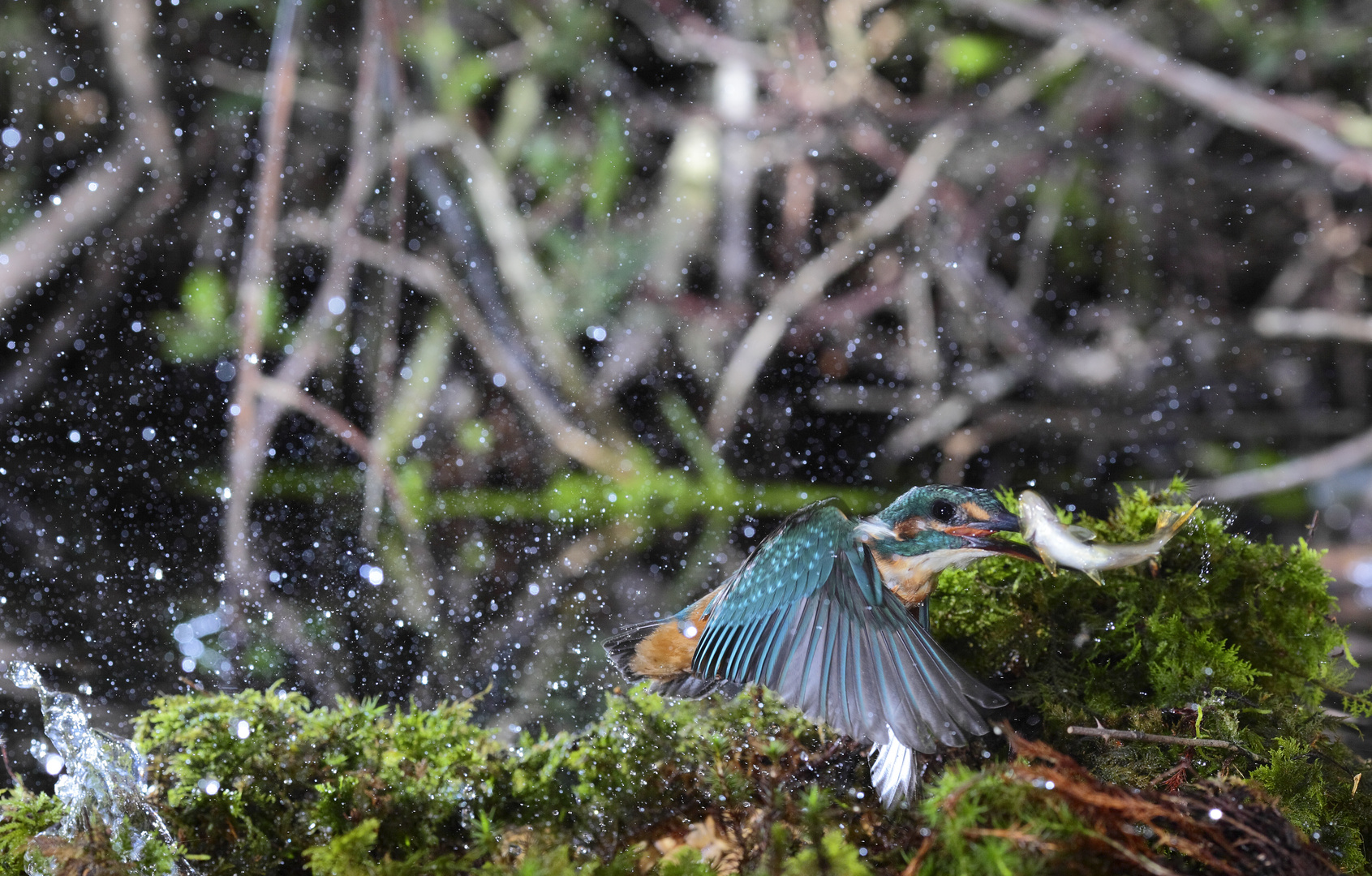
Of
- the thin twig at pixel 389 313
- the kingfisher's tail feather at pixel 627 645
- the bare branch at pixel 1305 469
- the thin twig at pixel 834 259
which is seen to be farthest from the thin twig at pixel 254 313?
the bare branch at pixel 1305 469

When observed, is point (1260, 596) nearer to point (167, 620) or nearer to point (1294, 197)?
point (167, 620)

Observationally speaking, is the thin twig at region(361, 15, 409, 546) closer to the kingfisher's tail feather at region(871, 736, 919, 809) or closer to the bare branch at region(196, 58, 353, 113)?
the bare branch at region(196, 58, 353, 113)

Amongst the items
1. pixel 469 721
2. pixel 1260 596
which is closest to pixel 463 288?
pixel 469 721

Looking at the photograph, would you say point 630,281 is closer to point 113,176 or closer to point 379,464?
A: point 379,464

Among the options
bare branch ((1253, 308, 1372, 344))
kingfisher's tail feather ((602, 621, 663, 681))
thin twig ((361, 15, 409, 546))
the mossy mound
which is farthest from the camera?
bare branch ((1253, 308, 1372, 344))

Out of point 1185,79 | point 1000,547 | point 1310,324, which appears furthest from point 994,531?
point 1310,324

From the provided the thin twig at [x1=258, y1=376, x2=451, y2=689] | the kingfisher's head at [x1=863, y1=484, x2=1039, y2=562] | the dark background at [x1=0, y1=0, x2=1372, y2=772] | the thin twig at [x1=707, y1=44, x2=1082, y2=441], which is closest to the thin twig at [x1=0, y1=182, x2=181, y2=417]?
the dark background at [x1=0, y1=0, x2=1372, y2=772]
